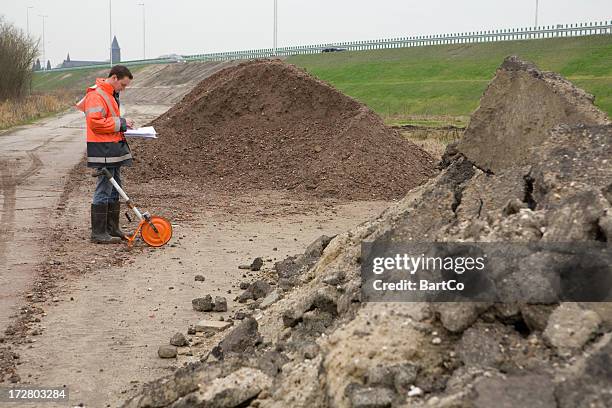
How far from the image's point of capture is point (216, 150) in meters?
17.1

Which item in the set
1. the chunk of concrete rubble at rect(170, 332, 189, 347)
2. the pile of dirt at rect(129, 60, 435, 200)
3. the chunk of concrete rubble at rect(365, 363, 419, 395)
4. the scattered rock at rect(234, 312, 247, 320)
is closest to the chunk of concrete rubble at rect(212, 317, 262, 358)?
the chunk of concrete rubble at rect(170, 332, 189, 347)

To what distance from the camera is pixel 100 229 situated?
391 inches

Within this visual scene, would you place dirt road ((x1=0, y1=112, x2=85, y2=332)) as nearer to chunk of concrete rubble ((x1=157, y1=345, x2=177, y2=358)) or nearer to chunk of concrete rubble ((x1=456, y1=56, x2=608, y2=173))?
chunk of concrete rubble ((x1=157, y1=345, x2=177, y2=358))

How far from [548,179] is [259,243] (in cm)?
593

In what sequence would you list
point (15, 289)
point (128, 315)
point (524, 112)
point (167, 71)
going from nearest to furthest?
point (524, 112)
point (128, 315)
point (15, 289)
point (167, 71)

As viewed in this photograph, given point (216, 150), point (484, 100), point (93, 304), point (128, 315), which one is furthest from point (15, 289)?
point (216, 150)

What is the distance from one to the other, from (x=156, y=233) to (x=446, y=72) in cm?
4221

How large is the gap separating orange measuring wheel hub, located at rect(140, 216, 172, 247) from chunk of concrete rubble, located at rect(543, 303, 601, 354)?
649 cm

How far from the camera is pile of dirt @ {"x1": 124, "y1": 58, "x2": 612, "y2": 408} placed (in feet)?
11.9

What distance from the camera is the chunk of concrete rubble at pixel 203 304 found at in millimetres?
7203

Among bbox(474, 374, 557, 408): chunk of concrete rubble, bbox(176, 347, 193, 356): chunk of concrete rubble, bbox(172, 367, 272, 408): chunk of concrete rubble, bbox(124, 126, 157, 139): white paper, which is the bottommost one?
bbox(176, 347, 193, 356): chunk of concrete rubble

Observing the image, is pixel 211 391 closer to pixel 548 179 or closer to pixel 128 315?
pixel 548 179

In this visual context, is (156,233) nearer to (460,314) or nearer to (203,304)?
(203,304)

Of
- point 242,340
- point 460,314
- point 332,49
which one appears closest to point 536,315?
point 460,314
